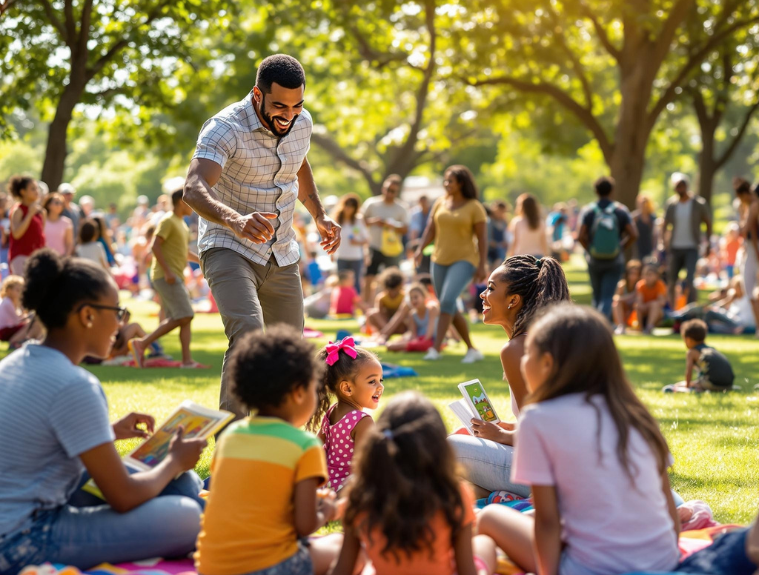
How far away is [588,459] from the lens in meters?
3.12

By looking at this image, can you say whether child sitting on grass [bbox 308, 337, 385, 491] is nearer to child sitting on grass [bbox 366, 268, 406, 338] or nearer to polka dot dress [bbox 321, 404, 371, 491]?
polka dot dress [bbox 321, 404, 371, 491]

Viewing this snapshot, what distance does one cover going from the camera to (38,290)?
349 cm

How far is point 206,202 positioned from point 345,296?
491 inches

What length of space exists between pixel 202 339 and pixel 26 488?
1039 cm

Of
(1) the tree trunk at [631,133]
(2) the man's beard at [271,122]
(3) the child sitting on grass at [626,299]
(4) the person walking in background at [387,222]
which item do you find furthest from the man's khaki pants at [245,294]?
(1) the tree trunk at [631,133]

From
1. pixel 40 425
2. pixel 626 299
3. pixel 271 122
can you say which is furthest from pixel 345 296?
pixel 40 425

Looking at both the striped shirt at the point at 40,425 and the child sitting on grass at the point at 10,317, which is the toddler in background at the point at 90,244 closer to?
the child sitting on grass at the point at 10,317

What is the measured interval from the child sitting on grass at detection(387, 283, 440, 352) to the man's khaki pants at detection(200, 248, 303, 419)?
22.0 ft

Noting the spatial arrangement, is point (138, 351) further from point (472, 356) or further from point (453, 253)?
point (472, 356)

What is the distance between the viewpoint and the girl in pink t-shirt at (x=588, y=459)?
3135mm

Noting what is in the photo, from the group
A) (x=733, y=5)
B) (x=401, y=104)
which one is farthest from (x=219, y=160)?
(x=401, y=104)

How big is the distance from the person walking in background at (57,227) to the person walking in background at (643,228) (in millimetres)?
10774

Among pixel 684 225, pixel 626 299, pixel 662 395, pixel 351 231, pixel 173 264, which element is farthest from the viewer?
pixel 351 231

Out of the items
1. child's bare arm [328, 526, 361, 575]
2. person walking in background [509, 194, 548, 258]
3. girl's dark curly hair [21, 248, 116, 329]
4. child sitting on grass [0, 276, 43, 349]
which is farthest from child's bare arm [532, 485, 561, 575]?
person walking in background [509, 194, 548, 258]
